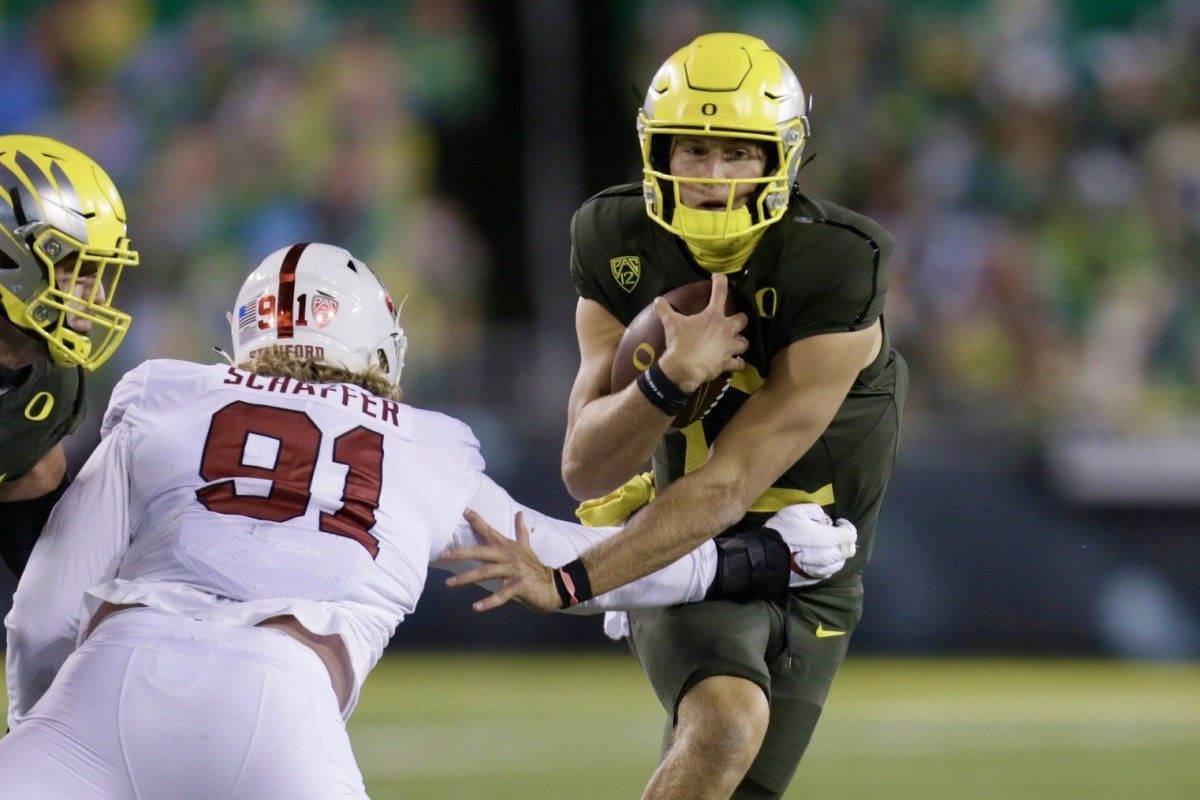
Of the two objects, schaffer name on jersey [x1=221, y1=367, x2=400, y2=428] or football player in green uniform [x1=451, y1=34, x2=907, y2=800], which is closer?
schaffer name on jersey [x1=221, y1=367, x2=400, y2=428]

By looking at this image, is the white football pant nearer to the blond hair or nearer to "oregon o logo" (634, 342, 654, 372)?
the blond hair

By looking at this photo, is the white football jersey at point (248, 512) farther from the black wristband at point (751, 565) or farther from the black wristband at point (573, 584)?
the black wristband at point (751, 565)

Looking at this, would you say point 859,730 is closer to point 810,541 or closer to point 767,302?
point 810,541

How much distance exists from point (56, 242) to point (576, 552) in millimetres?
1336

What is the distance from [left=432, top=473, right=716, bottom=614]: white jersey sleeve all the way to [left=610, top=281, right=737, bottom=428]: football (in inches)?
13.2

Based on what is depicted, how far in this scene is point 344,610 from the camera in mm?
3164

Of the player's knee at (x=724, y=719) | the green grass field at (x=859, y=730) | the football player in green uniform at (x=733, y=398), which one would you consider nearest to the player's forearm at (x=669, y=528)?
the football player in green uniform at (x=733, y=398)

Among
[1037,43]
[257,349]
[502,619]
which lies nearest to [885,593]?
[502,619]

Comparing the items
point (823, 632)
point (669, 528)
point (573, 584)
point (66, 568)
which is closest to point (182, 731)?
point (66, 568)

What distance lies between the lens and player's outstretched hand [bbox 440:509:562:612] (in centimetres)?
360

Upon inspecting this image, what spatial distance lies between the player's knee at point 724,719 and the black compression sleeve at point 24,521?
1.54 m

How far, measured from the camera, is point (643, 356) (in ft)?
13.6

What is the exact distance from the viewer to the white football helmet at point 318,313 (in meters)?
3.56

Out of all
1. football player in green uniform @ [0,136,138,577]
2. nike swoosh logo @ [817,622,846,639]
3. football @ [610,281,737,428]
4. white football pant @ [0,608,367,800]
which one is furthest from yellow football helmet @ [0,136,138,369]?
nike swoosh logo @ [817,622,846,639]
